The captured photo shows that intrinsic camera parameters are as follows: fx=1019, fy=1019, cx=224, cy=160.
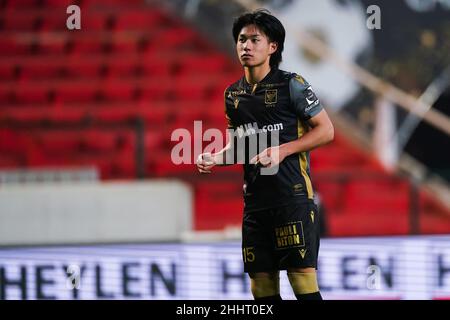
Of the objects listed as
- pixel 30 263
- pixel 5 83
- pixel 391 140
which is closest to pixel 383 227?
pixel 391 140

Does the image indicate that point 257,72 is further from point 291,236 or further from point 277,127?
point 291,236

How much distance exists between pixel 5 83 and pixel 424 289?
208 inches

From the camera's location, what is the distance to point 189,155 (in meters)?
9.47

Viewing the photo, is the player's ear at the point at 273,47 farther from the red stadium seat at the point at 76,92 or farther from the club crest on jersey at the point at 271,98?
the red stadium seat at the point at 76,92

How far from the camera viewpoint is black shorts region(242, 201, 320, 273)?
4582 mm

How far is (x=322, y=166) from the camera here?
31.9 feet

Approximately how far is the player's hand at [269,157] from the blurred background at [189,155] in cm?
232

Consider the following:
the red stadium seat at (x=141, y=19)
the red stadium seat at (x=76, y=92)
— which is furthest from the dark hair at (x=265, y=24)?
the red stadium seat at (x=141, y=19)

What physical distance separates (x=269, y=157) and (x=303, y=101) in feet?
1.15

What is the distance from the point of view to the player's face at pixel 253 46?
4.61 meters

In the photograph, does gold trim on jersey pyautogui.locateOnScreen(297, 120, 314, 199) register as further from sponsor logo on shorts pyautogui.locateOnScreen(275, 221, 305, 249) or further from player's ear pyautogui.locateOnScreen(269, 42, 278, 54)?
A: player's ear pyautogui.locateOnScreen(269, 42, 278, 54)

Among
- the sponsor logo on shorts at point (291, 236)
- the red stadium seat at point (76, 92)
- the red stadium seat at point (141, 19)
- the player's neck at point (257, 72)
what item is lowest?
the sponsor logo on shorts at point (291, 236)

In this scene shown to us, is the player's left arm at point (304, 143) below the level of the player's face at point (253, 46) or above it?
below
